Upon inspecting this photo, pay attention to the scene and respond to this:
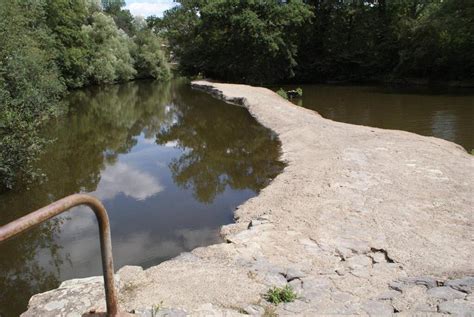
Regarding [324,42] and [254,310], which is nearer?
[254,310]

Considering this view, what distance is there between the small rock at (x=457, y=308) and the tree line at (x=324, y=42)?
102 feet

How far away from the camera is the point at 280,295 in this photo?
5.10m

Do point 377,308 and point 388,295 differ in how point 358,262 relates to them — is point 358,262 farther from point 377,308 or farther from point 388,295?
point 377,308

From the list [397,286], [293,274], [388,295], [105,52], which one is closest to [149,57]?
[105,52]

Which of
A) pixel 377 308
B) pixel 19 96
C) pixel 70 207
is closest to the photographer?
pixel 70 207

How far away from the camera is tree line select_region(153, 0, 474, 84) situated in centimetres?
3341

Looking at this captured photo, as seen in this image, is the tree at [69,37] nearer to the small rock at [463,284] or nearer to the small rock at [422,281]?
the small rock at [422,281]

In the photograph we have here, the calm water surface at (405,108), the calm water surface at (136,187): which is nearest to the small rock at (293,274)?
the calm water surface at (136,187)

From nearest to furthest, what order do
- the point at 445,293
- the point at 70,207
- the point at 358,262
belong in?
the point at 70,207 < the point at 445,293 < the point at 358,262

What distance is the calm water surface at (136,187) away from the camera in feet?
24.9

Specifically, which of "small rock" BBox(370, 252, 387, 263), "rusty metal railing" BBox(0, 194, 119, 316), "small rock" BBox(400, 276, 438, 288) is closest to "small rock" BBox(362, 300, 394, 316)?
"small rock" BBox(400, 276, 438, 288)

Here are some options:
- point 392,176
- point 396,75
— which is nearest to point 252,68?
point 396,75

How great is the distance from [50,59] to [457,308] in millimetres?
26309

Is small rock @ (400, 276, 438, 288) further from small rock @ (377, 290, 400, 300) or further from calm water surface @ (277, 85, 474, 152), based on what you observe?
calm water surface @ (277, 85, 474, 152)
